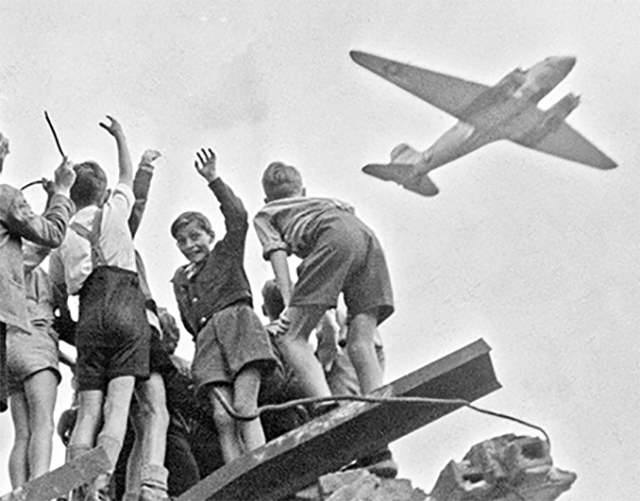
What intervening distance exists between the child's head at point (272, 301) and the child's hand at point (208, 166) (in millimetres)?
1530

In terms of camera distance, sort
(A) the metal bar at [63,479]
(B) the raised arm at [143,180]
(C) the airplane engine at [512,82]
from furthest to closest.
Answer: (C) the airplane engine at [512,82] < (B) the raised arm at [143,180] < (A) the metal bar at [63,479]

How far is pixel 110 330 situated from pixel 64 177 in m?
1.15

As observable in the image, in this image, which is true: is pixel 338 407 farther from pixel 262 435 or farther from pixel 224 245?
pixel 224 245

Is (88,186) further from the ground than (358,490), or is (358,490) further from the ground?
(88,186)

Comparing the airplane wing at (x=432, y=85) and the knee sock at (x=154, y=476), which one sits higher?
the airplane wing at (x=432, y=85)

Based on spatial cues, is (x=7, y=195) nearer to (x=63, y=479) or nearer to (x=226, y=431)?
(x=226, y=431)

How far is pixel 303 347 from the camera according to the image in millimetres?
16875

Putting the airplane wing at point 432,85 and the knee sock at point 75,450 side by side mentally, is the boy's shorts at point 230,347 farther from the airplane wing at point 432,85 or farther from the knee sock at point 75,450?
the airplane wing at point 432,85

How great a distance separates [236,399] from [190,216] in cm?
169

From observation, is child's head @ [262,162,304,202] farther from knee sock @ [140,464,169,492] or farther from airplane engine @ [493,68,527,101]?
airplane engine @ [493,68,527,101]

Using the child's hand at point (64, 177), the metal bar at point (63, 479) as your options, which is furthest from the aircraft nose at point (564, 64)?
the metal bar at point (63, 479)

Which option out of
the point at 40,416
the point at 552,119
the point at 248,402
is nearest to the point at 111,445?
the point at 40,416

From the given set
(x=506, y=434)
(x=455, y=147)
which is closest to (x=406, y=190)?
(x=455, y=147)

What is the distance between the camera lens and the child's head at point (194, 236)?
680 inches
